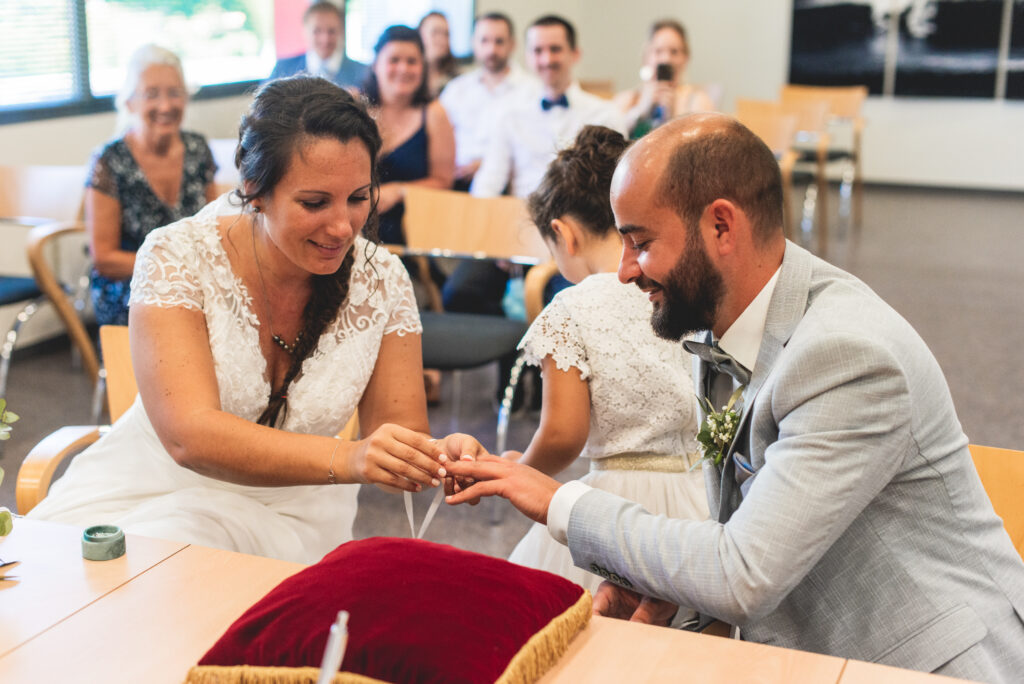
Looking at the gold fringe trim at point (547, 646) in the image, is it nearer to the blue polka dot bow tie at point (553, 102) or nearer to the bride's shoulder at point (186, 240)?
the bride's shoulder at point (186, 240)

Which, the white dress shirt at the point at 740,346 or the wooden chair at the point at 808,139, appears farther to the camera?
the wooden chair at the point at 808,139

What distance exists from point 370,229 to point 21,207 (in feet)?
9.89

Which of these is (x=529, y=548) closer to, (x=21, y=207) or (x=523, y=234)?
(x=523, y=234)

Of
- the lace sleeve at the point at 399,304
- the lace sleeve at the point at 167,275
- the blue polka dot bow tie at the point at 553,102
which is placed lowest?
the lace sleeve at the point at 399,304

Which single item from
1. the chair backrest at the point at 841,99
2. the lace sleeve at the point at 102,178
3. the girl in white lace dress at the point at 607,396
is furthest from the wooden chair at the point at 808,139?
the girl in white lace dress at the point at 607,396

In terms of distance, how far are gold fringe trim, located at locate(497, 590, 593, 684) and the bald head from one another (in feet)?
1.83

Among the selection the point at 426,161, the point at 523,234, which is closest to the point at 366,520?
the point at 523,234

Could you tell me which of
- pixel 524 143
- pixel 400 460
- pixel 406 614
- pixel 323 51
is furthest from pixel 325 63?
pixel 406 614

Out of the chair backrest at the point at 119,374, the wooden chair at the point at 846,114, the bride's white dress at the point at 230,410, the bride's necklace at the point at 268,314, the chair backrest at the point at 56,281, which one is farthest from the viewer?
the wooden chair at the point at 846,114

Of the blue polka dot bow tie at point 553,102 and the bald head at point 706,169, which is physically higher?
the blue polka dot bow tie at point 553,102

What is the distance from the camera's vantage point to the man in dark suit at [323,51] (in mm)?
6012

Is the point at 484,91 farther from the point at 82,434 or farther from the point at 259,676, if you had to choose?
the point at 259,676

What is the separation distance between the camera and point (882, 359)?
4.38 feet

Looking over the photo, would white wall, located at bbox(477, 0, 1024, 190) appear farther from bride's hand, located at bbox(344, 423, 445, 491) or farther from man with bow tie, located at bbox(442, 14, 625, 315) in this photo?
bride's hand, located at bbox(344, 423, 445, 491)
